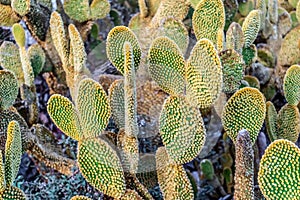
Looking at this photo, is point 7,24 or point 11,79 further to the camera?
point 7,24

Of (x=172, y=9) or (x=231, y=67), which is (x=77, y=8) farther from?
(x=231, y=67)

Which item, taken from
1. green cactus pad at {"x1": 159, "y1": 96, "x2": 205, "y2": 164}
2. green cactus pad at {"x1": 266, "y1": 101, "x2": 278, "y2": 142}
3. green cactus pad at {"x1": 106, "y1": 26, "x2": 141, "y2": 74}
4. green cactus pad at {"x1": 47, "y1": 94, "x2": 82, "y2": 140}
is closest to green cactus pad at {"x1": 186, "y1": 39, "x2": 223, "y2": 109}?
green cactus pad at {"x1": 159, "y1": 96, "x2": 205, "y2": 164}

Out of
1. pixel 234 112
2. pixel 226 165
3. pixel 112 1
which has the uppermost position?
pixel 112 1

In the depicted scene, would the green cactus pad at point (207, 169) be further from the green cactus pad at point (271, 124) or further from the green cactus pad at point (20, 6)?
the green cactus pad at point (20, 6)

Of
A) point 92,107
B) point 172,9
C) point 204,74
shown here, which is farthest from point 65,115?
point 172,9

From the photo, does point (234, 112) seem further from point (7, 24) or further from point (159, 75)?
point (7, 24)

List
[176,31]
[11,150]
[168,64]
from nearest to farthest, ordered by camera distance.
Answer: [11,150] < [168,64] < [176,31]

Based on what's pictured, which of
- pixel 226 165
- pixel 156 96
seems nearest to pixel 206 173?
pixel 226 165
